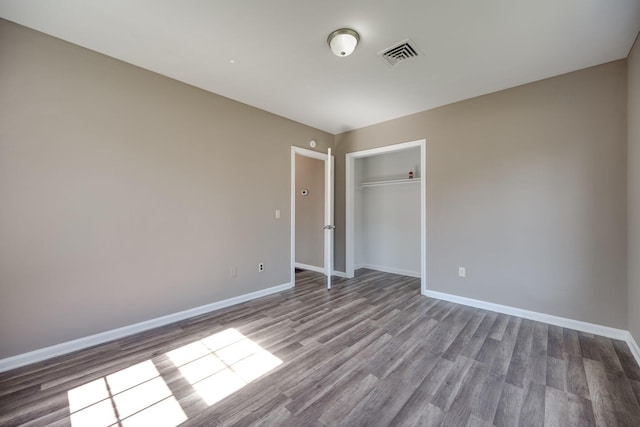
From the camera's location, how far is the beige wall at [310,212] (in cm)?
532

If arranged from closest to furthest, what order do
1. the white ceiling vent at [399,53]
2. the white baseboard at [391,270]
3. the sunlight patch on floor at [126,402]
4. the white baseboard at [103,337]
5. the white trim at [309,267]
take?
the sunlight patch on floor at [126,402] → the white baseboard at [103,337] → the white ceiling vent at [399,53] → the white baseboard at [391,270] → the white trim at [309,267]

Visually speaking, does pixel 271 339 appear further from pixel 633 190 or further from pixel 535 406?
pixel 633 190

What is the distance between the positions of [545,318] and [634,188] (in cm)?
154

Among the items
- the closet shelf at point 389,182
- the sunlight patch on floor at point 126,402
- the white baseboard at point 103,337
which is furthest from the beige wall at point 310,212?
the sunlight patch on floor at point 126,402

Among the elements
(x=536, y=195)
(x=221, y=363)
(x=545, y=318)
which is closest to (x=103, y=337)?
(x=221, y=363)

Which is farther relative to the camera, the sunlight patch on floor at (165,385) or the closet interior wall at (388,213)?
the closet interior wall at (388,213)

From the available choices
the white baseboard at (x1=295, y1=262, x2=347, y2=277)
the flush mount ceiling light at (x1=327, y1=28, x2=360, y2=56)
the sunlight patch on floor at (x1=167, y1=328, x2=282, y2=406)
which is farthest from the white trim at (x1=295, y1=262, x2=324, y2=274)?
the flush mount ceiling light at (x1=327, y1=28, x2=360, y2=56)

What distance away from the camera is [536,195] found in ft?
9.62

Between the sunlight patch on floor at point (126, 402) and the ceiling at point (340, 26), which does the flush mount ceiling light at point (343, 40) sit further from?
the sunlight patch on floor at point (126, 402)

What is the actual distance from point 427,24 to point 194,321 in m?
3.66

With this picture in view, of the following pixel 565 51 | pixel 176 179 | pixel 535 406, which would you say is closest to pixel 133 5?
pixel 176 179

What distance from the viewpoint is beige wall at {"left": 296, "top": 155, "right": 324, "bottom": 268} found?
5324 millimetres

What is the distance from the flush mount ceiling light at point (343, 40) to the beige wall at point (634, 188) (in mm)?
Result: 2402

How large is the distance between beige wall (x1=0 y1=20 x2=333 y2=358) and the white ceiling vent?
77.4 inches
